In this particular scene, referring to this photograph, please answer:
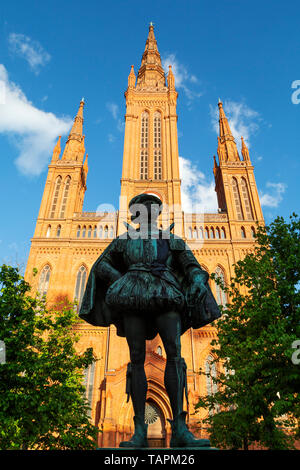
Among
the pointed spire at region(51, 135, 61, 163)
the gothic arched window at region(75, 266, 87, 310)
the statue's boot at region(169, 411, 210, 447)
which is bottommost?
the statue's boot at region(169, 411, 210, 447)

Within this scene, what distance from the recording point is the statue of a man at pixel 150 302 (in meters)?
2.93

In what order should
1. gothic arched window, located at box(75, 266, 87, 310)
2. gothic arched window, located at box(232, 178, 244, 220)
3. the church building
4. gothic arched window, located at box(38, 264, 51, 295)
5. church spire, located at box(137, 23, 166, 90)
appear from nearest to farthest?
1. the church building
2. gothic arched window, located at box(38, 264, 51, 295)
3. gothic arched window, located at box(75, 266, 87, 310)
4. gothic arched window, located at box(232, 178, 244, 220)
5. church spire, located at box(137, 23, 166, 90)

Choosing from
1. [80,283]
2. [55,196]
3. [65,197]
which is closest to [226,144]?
[65,197]

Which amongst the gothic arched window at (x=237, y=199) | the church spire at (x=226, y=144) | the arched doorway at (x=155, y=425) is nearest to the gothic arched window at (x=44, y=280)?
the arched doorway at (x=155, y=425)

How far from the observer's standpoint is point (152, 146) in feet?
100

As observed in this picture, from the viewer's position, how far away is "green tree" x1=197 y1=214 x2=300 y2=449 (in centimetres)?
845

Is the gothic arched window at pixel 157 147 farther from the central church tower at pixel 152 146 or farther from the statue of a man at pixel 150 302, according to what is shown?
the statue of a man at pixel 150 302

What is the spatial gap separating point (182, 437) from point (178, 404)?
0.83 feet

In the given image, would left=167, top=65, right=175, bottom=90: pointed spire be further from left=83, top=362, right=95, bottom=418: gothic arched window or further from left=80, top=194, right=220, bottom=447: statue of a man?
left=80, top=194, right=220, bottom=447: statue of a man

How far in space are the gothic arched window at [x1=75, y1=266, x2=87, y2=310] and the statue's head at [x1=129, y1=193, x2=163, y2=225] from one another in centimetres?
2063

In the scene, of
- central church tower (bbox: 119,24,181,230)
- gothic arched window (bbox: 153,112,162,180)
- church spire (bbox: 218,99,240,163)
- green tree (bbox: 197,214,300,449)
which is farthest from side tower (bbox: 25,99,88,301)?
green tree (bbox: 197,214,300,449)

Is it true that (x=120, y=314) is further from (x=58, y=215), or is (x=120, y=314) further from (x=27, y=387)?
(x=58, y=215)
